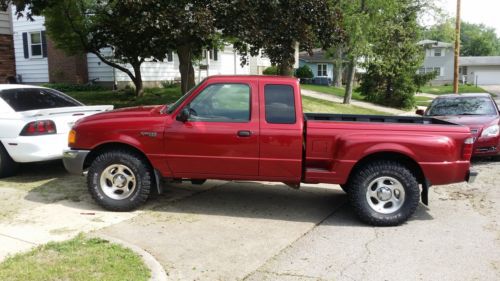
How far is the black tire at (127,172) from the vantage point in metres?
6.43

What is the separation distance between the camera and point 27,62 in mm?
26391

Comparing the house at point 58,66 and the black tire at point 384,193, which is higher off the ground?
the house at point 58,66

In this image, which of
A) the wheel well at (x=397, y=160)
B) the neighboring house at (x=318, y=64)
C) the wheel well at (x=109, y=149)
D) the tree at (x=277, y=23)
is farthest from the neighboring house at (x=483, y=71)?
the wheel well at (x=109, y=149)

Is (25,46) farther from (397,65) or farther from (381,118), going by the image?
(381,118)

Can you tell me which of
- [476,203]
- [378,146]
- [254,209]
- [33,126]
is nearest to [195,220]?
[254,209]

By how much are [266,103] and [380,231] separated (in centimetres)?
213

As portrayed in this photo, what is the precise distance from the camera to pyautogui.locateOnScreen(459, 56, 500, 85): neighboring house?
83375 millimetres

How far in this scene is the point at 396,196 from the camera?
6238mm

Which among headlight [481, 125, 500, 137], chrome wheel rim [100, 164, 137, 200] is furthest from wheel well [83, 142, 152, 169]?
headlight [481, 125, 500, 137]

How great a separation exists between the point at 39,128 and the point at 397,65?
25.5m

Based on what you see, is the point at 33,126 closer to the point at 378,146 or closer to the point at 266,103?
the point at 266,103

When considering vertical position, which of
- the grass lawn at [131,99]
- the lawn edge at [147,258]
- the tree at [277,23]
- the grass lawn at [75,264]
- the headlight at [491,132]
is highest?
the tree at [277,23]

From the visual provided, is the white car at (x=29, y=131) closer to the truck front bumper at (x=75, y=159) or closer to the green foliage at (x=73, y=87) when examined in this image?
the truck front bumper at (x=75, y=159)

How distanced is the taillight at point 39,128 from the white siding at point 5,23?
20.8 m
